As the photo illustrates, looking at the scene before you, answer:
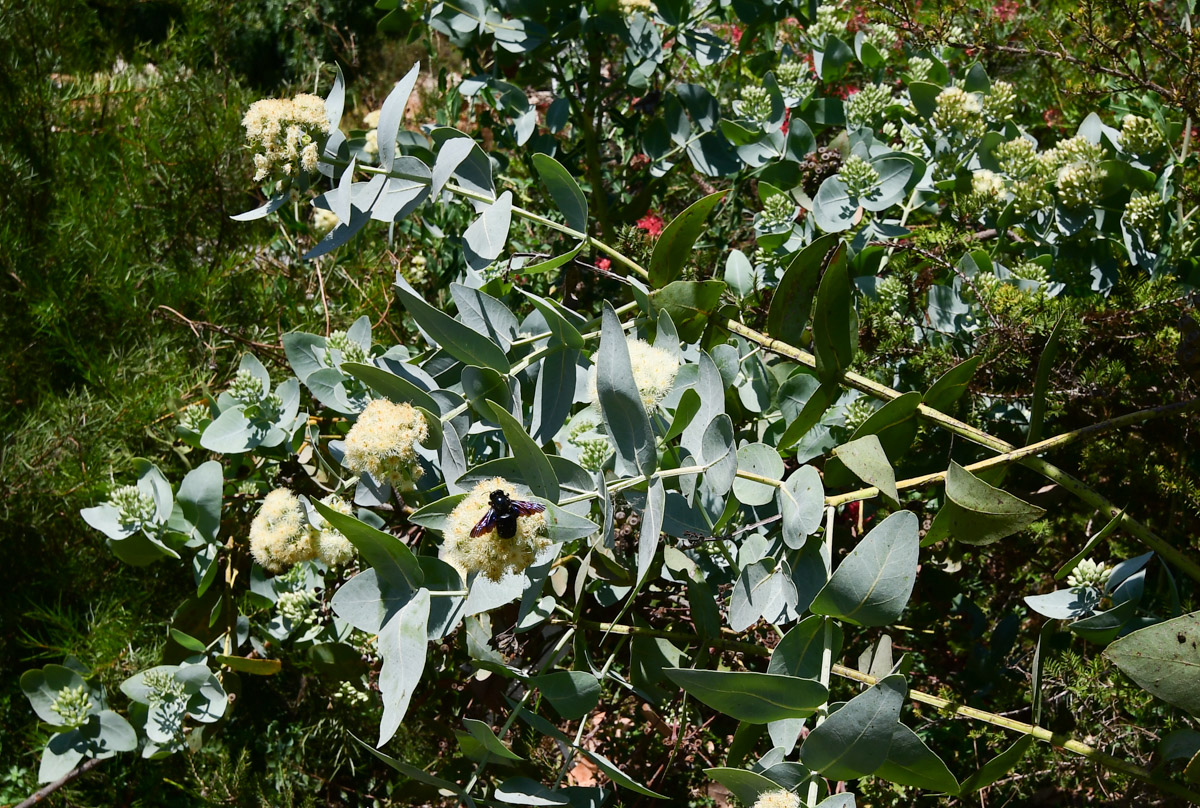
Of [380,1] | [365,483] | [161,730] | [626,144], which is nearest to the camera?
Answer: [365,483]

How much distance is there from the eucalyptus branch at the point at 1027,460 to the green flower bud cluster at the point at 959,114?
1.82ft

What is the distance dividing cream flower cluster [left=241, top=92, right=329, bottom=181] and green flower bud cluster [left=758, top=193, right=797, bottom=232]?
26.7 inches

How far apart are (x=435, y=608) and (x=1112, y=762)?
0.71m

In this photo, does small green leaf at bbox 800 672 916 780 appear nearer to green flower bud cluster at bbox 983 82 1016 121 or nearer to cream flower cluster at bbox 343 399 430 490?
cream flower cluster at bbox 343 399 430 490

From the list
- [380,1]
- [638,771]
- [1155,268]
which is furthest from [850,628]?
[380,1]

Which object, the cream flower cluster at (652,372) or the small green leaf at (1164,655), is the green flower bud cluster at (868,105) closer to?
the cream flower cluster at (652,372)

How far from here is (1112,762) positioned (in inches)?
34.3

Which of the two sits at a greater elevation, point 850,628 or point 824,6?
point 824,6

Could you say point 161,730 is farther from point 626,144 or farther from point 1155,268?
point 1155,268

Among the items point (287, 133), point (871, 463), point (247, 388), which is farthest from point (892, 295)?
point (247, 388)

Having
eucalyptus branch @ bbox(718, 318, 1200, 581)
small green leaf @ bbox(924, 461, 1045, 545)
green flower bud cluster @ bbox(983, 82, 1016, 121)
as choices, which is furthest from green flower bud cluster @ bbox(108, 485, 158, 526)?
green flower bud cluster @ bbox(983, 82, 1016, 121)

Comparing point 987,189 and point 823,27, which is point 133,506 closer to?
point 987,189

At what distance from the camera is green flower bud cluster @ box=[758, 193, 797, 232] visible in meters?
1.33

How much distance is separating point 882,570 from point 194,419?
3.75ft
